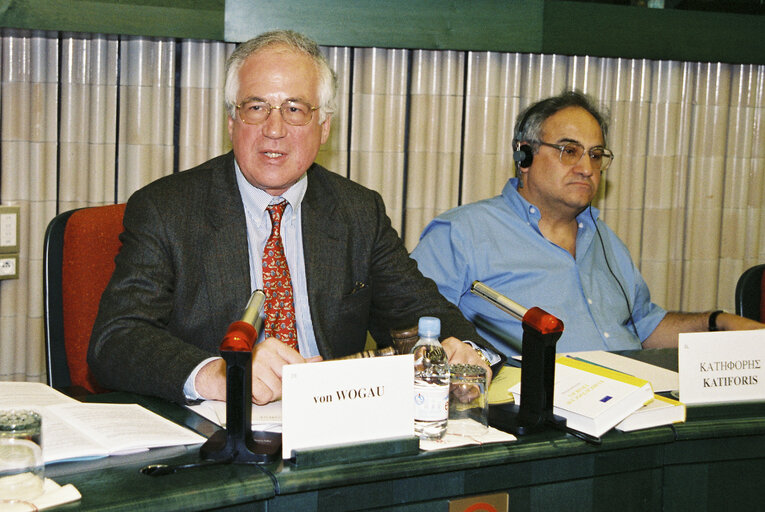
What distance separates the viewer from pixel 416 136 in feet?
10.5

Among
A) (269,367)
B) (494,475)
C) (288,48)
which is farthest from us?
(288,48)

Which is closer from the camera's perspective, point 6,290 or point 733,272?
point 6,290

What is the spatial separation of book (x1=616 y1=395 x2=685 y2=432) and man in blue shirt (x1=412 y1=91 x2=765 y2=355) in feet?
2.73

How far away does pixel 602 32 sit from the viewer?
3.29 m

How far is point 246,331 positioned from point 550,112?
1648 millimetres

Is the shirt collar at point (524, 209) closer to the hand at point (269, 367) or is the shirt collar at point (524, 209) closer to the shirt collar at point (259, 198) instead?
the shirt collar at point (259, 198)

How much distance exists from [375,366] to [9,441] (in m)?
0.53

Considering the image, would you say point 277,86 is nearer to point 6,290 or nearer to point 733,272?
point 6,290

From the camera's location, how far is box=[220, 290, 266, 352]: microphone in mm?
1297

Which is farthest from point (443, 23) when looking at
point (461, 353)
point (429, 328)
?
point (429, 328)

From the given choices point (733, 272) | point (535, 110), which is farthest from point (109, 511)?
point (733, 272)

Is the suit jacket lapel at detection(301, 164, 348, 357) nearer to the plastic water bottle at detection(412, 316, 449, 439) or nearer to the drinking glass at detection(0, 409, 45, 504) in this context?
the plastic water bottle at detection(412, 316, 449, 439)

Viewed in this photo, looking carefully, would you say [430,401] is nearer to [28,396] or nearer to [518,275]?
[28,396]

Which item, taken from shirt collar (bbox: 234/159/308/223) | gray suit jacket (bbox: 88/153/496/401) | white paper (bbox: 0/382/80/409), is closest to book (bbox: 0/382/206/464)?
white paper (bbox: 0/382/80/409)
